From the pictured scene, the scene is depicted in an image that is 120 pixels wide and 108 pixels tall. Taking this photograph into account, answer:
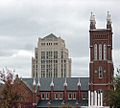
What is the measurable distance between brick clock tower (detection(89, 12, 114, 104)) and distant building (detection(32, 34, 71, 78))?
72.3 metres

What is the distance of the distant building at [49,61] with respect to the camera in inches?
7264

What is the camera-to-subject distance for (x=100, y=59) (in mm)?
109875

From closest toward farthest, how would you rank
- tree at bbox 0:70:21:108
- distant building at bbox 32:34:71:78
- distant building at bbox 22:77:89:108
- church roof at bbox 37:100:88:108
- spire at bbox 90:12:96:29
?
tree at bbox 0:70:21:108, spire at bbox 90:12:96:29, church roof at bbox 37:100:88:108, distant building at bbox 22:77:89:108, distant building at bbox 32:34:71:78

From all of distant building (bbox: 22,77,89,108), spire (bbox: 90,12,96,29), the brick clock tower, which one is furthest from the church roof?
spire (bbox: 90,12,96,29)

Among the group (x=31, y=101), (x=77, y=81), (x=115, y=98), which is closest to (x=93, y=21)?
(x=77, y=81)

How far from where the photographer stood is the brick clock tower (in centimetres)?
10906

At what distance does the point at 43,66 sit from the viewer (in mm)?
184500

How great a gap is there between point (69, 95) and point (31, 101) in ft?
30.7

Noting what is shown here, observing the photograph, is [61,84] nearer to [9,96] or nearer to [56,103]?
[56,103]

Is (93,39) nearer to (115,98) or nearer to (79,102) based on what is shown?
(79,102)

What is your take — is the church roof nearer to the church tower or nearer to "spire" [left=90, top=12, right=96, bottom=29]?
the church tower

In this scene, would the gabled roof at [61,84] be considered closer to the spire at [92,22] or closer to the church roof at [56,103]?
the church roof at [56,103]

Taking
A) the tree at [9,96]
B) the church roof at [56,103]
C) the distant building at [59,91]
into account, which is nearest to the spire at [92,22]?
the distant building at [59,91]

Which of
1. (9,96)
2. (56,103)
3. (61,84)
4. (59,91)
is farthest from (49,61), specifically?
(9,96)
